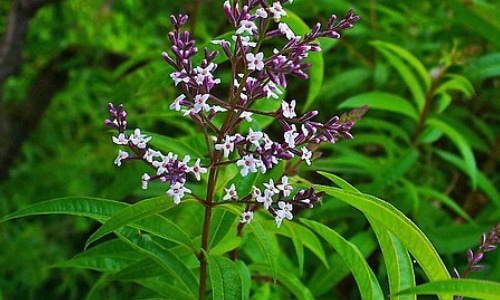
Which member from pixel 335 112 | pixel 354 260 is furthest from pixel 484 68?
pixel 354 260

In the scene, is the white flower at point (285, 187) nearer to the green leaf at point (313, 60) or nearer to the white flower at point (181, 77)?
the white flower at point (181, 77)

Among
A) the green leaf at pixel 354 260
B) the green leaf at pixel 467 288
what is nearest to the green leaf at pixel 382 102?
the green leaf at pixel 354 260

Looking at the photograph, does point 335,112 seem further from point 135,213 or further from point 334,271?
point 135,213

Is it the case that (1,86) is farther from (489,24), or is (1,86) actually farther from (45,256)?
(489,24)

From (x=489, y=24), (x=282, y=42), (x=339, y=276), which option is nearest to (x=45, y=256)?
(x=282, y=42)

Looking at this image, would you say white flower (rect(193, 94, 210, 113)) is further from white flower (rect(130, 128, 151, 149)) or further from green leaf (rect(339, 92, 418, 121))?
green leaf (rect(339, 92, 418, 121))

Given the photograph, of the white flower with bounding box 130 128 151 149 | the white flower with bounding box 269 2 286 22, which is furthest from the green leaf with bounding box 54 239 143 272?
the white flower with bounding box 269 2 286 22
